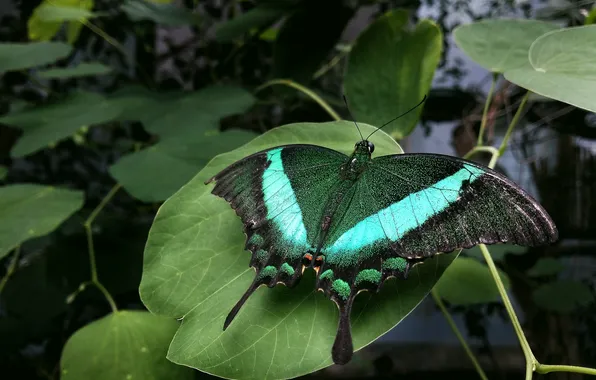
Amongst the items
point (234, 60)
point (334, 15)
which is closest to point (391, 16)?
point (334, 15)

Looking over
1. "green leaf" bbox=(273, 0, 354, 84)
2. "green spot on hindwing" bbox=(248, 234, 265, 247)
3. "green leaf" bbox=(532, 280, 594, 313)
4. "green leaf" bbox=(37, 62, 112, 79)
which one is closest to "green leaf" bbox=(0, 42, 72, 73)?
"green leaf" bbox=(37, 62, 112, 79)

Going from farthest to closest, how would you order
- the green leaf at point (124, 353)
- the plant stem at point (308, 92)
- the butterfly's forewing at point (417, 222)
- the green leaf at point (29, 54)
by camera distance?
the green leaf at point (29, 54), the plant stem at point (308, 92), the green leaf at point (124, 353), the butterfly's forewing at point (417, 222)

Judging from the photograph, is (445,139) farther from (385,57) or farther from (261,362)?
(261,362)

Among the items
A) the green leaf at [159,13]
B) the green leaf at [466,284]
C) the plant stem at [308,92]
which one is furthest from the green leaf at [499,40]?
the green leaf at [159,13]

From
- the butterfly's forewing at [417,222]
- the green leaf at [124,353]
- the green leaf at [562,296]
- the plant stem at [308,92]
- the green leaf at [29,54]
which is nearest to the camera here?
the butterfly's forewing at [417,222]

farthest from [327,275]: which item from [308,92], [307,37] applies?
[307,37]

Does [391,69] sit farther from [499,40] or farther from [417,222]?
[417,222]

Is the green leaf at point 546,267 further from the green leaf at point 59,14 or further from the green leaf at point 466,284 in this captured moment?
the green leaf at point 59,14
